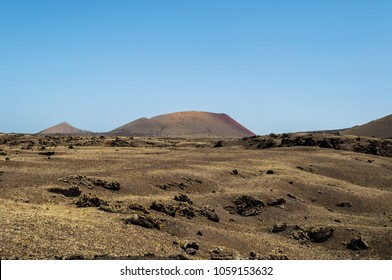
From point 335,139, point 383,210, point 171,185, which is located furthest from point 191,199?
point 335,139

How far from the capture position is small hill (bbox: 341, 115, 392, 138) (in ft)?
330

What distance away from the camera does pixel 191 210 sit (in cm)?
2009

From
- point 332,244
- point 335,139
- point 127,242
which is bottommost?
point 332,244

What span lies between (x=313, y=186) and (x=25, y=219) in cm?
2128

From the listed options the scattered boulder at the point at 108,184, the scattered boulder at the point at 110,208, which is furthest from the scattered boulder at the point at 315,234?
the scattered boulder at the point at 108,184

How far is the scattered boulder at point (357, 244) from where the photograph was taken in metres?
18.6

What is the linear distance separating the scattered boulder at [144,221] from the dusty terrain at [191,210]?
5 cm

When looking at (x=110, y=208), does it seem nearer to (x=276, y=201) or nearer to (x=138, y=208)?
(x=138, y=208)

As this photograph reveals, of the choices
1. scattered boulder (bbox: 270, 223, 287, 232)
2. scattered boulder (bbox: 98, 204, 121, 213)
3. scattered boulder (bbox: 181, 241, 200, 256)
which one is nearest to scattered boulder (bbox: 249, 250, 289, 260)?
scattered boulder (bbox: 181, 241, 200, 256)

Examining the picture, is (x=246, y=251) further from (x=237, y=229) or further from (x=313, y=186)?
(x=313, y=186)

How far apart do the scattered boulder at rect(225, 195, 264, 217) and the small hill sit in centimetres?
8397

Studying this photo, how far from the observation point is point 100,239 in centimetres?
1291

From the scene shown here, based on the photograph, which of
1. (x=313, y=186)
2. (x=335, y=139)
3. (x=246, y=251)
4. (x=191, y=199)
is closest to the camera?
(x=246, y=251)
